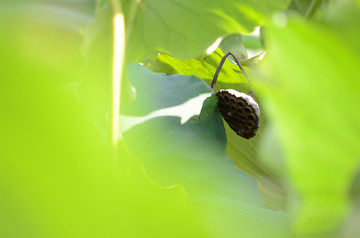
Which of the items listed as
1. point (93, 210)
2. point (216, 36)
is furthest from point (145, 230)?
point (216, 36)

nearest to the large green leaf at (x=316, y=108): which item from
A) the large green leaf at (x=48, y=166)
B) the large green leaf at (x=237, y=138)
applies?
the large green leaf at (x=48, y=166)

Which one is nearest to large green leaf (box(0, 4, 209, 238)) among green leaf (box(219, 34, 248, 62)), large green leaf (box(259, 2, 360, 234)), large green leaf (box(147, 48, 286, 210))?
large green leaf (box(259, 2, 360, 234))

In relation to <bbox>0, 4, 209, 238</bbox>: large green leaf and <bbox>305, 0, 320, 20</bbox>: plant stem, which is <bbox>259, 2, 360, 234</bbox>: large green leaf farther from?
<bbox>305, 0, 320, 20</bbox>: plant stem

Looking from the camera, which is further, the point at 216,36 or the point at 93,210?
the point at 216,36

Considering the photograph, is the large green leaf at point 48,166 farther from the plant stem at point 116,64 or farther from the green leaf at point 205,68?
the green leaf at point 205,68

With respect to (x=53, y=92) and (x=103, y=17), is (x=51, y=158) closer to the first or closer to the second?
(x=53, y=92)

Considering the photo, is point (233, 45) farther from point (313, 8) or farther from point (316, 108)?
point (316, 108)
